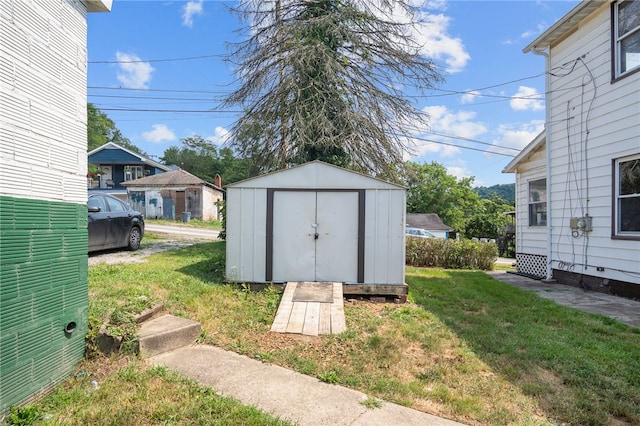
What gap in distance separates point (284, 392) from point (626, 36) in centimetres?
788

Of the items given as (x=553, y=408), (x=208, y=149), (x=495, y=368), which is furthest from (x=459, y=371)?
(x=208, y=149)

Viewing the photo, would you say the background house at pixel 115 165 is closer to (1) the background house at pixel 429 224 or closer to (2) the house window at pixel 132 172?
(2) the house window at pixel 132 172

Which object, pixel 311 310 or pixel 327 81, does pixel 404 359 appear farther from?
pixel 327 81

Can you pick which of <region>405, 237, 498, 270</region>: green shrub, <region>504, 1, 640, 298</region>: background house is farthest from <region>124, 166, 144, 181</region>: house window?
<region>504, 1, 640, 298</region>: background house

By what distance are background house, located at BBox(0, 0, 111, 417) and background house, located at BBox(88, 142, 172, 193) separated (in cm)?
3025

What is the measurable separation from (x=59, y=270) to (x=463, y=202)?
162 ft

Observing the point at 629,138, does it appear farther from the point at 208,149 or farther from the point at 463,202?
the point at 208,149

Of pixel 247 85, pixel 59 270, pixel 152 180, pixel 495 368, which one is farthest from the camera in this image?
pixel 152 180

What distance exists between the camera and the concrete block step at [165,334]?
3283mm

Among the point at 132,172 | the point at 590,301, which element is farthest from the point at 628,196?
the point at 132,172

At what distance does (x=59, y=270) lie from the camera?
2793 millimetres

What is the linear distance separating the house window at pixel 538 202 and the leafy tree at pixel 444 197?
1443 inches

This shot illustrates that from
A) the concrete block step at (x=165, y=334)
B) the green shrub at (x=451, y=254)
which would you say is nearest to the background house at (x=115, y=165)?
the green shrub at (x=451, y=254)

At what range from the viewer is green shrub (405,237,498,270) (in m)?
11.5
